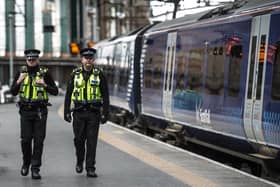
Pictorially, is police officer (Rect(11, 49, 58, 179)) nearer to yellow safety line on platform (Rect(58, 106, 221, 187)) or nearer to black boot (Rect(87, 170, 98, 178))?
black boot (Rect(87, 170, 98, 178))

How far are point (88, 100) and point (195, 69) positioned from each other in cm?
451

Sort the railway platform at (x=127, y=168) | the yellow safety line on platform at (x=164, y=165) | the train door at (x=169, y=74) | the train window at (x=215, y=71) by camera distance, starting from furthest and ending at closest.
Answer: the train door at (x=169, y=74), the train window at (x=215, y=71), the yellow safety line on platform at (x=164, y=165), the railway platform at (x=127, y=168)

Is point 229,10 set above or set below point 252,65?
above

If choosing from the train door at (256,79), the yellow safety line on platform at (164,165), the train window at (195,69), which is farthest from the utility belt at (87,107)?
the train window at (195,69)

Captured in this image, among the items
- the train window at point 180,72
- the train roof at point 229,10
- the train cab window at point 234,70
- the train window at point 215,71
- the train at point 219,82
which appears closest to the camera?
the train at point 219,82

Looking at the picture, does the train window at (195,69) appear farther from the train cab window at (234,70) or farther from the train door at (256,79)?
the train door at (256,79)

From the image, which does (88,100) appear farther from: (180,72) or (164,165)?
(180,72)

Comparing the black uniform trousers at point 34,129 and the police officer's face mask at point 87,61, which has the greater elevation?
the police officer's face mask at point 87,61

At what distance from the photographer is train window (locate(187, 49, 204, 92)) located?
1332 cm

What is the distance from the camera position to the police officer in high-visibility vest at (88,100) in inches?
377

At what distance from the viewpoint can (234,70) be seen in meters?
11.3

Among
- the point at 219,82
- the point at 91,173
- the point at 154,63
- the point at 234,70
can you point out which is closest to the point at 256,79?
the point at 234,70

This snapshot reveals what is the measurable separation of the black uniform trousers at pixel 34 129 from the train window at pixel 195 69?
4508 millimetres

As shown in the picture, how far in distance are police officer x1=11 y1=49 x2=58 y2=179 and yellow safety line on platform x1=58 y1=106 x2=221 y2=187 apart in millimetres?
2053
